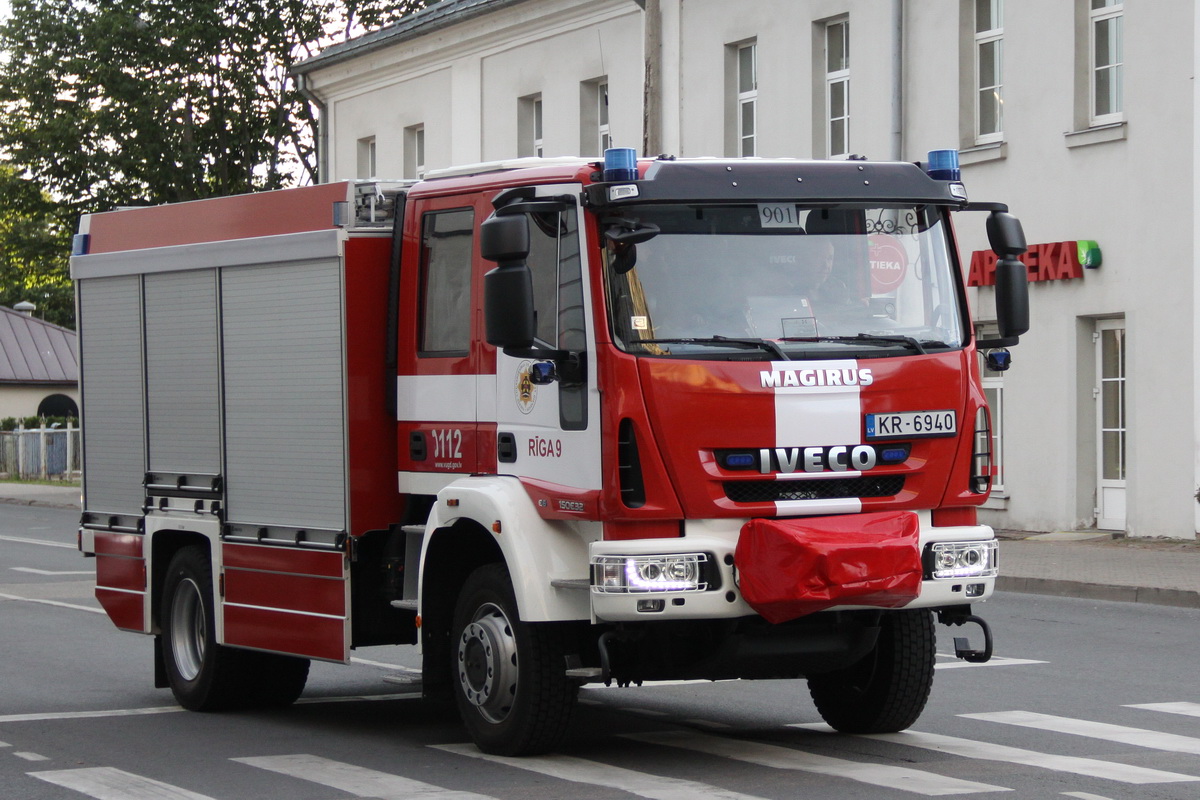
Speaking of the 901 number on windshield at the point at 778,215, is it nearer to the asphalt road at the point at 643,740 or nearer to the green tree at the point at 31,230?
the asphalt road at the point at 643,740

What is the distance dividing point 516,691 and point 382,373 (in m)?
1.93

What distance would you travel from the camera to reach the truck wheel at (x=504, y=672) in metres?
8.20

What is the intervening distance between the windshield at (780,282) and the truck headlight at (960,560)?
2.82 ft

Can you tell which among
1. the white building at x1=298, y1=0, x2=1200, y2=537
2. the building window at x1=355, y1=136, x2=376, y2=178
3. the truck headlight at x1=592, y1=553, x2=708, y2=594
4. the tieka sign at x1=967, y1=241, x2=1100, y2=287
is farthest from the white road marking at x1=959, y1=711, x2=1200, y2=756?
the building window at x1=355, y1=136, x2=376, y2=178

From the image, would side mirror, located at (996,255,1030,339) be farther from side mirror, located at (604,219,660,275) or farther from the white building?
the white building

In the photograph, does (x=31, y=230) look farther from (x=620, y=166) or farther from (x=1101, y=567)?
(x=620, y=166)

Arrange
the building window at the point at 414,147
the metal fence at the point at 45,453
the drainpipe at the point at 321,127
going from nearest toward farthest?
the building window at the point at 414,147 → the drainpipe at the point at 321,127 → the metal fence at the point at 45,453

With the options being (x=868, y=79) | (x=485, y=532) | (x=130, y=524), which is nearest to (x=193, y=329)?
(x=130, y=524)

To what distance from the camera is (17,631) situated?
14961 mm

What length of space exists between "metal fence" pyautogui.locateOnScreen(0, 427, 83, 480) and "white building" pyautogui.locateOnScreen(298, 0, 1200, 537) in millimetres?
26400

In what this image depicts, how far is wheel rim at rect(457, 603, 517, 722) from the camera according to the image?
8336 mm

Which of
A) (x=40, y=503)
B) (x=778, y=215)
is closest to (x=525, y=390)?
(x=778, y=215)

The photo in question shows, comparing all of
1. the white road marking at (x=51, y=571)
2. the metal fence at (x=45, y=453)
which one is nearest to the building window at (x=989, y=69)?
the white road marking at (x=51, y=571)

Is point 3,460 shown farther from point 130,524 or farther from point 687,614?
point 687,614
